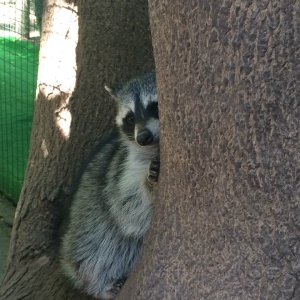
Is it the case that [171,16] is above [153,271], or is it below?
above

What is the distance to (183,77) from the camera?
6.08ft

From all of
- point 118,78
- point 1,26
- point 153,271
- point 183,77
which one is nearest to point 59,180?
point 118,78

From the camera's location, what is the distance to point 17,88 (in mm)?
6613

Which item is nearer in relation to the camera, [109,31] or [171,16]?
[171,16]

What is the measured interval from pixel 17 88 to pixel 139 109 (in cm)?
375

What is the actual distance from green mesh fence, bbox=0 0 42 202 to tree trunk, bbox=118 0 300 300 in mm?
4149

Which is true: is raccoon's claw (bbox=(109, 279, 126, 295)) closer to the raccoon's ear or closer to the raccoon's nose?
the raccoon's nose

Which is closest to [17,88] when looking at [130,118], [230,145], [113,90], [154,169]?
[113,90]

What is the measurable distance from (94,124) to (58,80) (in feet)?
1.06

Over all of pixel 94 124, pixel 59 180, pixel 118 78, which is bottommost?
pixel 59 180

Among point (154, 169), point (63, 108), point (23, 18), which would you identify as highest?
point (23, 18)

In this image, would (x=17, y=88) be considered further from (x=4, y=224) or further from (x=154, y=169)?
(x=154, y=169)

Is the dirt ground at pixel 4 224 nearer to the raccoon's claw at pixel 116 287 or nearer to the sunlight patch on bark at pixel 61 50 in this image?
the raccoon's claw at pixel 116 287

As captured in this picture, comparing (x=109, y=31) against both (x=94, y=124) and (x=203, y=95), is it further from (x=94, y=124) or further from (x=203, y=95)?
(x=203, y=95)
